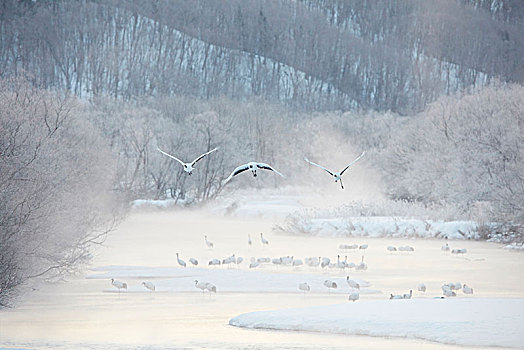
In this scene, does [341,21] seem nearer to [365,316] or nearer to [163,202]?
[163,202]

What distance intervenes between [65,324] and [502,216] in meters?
25.9

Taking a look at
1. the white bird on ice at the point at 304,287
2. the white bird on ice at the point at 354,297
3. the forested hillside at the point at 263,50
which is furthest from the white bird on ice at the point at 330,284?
the forested hillside at the point at 263,50

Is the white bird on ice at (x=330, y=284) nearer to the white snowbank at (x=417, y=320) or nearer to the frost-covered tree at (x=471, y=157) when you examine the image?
the white snowbank at (x=417, y=320)

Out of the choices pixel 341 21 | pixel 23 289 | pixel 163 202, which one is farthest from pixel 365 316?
pixel 341 21

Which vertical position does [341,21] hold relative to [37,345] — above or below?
above

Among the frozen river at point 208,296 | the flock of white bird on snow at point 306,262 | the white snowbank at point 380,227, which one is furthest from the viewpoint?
the white snowbank at point 380,227

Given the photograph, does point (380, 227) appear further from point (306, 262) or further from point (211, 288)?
point (211, 288)

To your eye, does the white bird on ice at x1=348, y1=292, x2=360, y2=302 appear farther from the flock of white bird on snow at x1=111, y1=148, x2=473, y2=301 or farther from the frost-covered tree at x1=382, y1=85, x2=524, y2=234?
the frost-covered tree at x1=382, y1=85, x2=524, y2=234

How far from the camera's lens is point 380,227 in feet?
Answer: 153

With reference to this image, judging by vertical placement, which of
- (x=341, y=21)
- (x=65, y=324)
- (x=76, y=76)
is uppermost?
(x=341, y=21)

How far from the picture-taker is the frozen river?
18.0 meters

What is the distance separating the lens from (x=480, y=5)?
165125 mm

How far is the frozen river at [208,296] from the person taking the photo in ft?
59.0

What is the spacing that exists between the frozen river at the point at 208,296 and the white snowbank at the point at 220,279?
35 mm
